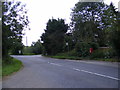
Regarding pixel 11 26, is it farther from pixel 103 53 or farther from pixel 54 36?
pixel 54 36

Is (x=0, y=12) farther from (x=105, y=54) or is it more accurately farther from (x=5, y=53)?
(x=105, y=54)

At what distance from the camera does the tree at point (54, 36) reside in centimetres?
4872

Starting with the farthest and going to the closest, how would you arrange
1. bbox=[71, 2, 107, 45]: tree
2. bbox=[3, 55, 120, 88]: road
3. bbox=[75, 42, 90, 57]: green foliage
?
1. bbox=[71, 2, 107, 45]: tree
2. bbox=[75, 42, 90, 57]: green foliage
3. bbox=[3, 55, 120, 88]: road

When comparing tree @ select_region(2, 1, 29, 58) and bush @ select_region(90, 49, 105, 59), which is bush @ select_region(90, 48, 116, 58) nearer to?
bush @ select_region(90, 49, 105, 59)

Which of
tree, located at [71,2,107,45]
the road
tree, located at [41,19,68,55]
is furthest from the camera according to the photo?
tree, located at [41,19,68,55]

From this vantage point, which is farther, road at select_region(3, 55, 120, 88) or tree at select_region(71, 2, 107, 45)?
tree at select_region(71, 2, 107, 45)

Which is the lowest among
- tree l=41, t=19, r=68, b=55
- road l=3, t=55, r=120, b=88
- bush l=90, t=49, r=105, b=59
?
road l=3, t=55, r=120, b=88

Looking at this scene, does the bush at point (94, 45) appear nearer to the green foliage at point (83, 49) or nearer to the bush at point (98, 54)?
the green foliage at point (83, 49)

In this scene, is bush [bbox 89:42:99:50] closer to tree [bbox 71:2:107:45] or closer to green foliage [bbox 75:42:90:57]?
green foliage [bbox 75:42:90:57]

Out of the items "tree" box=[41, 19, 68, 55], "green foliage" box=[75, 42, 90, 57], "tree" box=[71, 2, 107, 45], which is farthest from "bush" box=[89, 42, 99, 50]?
"tree" box=[41, 19, 68, 55]

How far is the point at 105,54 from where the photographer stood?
90.0ft

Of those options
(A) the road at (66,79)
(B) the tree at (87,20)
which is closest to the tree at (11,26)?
(A) the road at (66,79)

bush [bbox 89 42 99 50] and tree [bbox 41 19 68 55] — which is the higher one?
tree [bbox 41 19 68 55]

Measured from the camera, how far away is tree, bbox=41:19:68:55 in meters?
48.7
